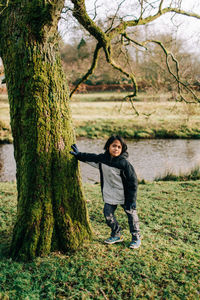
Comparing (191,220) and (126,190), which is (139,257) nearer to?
(126,190)

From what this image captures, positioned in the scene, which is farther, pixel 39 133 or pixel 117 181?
pixel 117 181

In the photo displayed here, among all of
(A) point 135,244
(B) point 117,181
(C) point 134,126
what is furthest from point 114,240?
(C) point 134,126

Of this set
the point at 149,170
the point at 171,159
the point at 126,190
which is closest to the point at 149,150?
the point at 171,159

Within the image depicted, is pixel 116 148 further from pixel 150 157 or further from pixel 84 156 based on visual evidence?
pixel 150 157

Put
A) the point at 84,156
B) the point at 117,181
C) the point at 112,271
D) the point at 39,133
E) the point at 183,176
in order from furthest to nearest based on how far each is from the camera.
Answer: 1. the point at 183,176
2. the point at 117,181
3. the point at 84,156
4. the point at 39,133
5. the point at 112,271

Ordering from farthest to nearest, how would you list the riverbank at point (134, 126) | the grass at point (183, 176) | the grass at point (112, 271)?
the riverbank at point (134, 126), the grass at point (183, 176), the grass at point (112, 271)

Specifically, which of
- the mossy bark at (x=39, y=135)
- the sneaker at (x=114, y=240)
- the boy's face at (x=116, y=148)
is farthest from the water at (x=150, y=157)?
the mossy bark at (x=39, y=135)

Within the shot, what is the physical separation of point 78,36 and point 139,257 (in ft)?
18.7

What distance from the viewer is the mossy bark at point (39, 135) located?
3330 mm

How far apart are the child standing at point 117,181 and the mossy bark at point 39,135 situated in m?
0.43

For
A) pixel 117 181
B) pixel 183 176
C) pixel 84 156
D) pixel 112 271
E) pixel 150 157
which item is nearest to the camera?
pixel 112 271

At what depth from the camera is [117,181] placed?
3.83 metres

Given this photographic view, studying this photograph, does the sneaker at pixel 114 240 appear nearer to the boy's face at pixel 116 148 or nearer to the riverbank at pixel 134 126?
the boy's face at pixel 116 148

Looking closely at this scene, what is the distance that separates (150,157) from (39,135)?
12.2m
